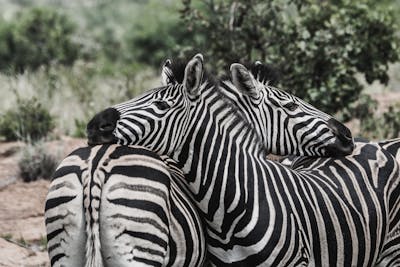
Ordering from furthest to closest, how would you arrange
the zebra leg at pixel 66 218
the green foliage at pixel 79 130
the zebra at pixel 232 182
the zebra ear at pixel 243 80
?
1. the green foliage at pixel 79 130
2. the zebra ear at pixel 243 80
3. the zebra at pixel 232 182
4. the zebra leg at pixel 66 218

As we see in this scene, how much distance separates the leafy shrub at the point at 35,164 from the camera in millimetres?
10148

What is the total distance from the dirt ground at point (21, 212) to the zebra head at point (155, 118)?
102 inches

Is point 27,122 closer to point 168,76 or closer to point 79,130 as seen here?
point 79,130

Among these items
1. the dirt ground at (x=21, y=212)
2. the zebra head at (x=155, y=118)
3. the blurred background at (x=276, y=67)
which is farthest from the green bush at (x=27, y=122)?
the zebra head at (x=155, y=118)

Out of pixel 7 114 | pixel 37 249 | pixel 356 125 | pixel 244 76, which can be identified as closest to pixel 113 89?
pixel 7 114

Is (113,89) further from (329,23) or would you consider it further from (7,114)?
(329,23)

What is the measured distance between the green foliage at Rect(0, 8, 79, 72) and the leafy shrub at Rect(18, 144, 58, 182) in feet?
32.6

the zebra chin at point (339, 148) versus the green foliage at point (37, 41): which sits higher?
the green foliage at point (37, 41)

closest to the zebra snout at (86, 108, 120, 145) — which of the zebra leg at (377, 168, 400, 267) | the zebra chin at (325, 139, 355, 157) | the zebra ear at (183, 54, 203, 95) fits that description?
the zebra ear at (183, 54, 203, 95)

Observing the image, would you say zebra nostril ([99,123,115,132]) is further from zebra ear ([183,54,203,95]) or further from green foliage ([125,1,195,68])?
green foliage ([125,1,195,68])

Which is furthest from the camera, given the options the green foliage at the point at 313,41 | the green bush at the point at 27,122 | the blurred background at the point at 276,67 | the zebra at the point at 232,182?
the green bush at the point at 27,122

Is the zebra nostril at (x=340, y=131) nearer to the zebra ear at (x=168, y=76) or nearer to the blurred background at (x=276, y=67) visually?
the zebra ear at (x=168, y=76)

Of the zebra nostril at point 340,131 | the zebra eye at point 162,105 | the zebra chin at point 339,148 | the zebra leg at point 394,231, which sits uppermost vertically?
the zebra eye at point 162,105

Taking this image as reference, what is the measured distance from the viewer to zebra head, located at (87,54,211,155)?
4.98 metres
